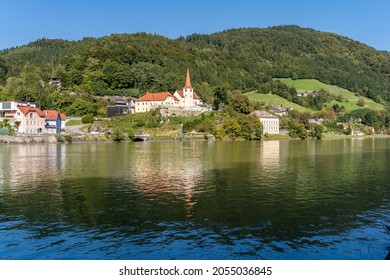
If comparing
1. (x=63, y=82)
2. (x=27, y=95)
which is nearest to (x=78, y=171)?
(x=27, y=95)

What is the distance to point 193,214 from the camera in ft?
70.2

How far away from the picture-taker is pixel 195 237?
17.5m

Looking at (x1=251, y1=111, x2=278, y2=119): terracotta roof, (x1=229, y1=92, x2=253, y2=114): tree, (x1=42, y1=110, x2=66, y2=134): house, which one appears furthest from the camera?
(x1=251, y1=111, x2=278, y2=119): terracotta roof

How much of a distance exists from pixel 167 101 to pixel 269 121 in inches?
1353

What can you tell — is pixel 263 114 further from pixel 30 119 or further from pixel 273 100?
pixel 30 119

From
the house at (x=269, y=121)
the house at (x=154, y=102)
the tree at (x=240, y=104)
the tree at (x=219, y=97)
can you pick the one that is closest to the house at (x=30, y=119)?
the house at (x=154, y=102)

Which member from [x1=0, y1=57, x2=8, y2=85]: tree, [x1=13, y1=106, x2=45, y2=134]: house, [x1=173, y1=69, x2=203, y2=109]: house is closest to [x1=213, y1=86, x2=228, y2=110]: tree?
[x1=173, y1=69, x2=203, y2=109]: house

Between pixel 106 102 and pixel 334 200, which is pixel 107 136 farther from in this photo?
pixel 334 200

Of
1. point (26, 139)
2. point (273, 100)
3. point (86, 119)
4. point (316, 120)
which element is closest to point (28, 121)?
point (26, 139)

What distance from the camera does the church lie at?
127062 mm

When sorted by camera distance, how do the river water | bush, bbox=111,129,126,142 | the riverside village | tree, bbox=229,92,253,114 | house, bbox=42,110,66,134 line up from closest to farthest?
the river water
bush, bbox=111,129,126,142
the riverside village
house, bbox=42,110,66,134
tree, bbox=229,92,253,114

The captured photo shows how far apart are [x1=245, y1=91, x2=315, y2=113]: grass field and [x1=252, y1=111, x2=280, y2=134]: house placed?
1378 inches

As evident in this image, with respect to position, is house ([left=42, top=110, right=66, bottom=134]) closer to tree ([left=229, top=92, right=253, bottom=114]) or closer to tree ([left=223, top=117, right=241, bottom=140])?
tree ([left=223, top=117, right=241, bottom=140])

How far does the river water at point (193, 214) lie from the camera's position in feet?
52.6
